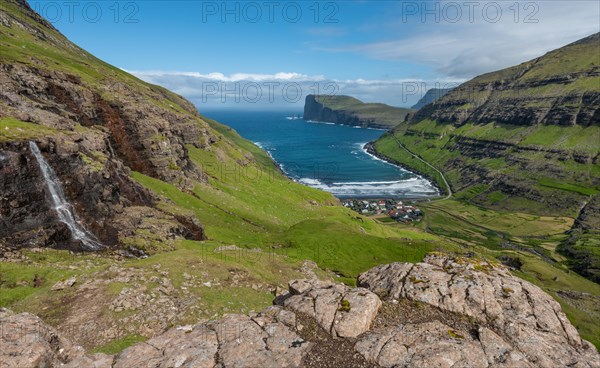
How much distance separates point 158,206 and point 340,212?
7188 cm

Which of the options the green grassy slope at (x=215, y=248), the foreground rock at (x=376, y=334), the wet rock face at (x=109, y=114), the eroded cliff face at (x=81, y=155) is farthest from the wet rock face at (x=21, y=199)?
the foreground rock at (x=376, y=334)

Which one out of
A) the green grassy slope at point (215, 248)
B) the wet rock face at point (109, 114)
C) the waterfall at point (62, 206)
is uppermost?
the wet rock face at point (109, 114)

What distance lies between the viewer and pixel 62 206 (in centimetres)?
4841

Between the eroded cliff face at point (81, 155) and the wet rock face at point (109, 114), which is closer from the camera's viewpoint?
the eroded cliff face at point (81, 155)

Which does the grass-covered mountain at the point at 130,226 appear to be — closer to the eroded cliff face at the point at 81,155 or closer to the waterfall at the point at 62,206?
the eroded cliff face at the point at 81,155

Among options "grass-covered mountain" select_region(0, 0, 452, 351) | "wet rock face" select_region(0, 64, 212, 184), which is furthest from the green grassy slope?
"wet rock face" select_region(0, 64, 212, 184)

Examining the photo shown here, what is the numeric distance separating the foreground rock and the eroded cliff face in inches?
1220

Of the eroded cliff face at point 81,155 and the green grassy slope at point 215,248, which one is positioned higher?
the eroded cliff face at point 81,155

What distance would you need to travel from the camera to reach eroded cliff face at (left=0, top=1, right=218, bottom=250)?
44844 millimetres

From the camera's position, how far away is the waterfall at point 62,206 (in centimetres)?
4653

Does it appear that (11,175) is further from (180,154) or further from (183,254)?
(180,154)

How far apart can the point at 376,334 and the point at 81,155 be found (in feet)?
186

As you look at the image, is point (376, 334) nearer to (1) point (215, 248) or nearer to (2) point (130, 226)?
(1) point (215, 248)

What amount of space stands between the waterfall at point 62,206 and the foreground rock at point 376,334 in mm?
28104
